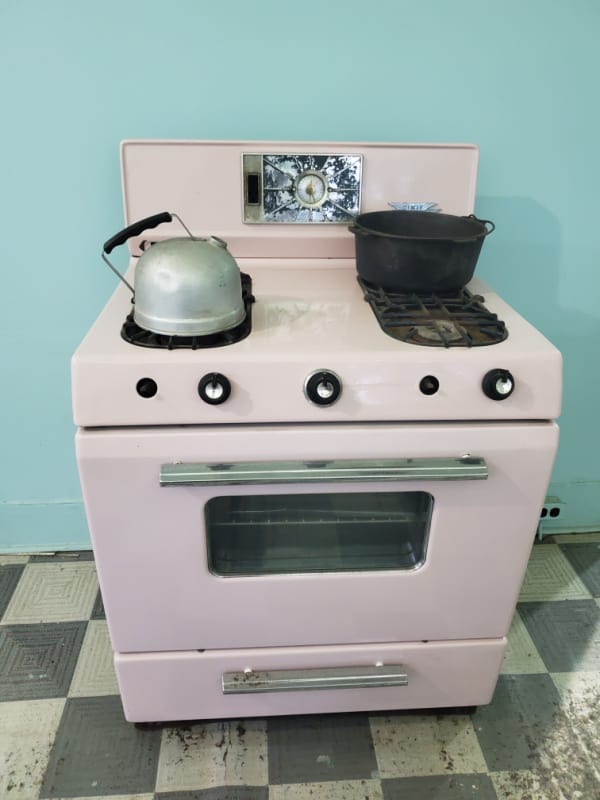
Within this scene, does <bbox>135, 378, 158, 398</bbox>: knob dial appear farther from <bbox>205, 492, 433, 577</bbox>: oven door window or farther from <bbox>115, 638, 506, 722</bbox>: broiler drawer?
<bbox>115, 638, 506, 722</bbox>: broiler drawer

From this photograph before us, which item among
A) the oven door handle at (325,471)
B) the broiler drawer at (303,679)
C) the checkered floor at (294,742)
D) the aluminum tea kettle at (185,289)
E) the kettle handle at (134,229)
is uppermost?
the kettle handle at (134,229)

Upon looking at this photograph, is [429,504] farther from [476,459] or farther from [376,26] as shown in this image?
[376,26]

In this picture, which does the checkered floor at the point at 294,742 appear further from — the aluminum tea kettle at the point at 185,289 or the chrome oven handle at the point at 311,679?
the aluminum tea kettle at the point at 185,289

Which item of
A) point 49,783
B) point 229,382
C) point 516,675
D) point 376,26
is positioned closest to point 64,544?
point 49,783

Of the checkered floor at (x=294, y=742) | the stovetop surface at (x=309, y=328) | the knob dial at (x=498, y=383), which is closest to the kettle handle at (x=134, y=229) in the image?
the stovetop surface at (x=309, y=328)

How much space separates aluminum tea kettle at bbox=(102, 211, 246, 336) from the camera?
0.84 m

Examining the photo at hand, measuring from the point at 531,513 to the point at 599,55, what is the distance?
36.4 inches

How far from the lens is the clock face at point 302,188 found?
1.15m

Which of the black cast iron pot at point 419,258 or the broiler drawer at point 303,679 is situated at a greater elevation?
the black cast iron pot at point 419,258

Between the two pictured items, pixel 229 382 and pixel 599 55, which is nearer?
pixel 229 382

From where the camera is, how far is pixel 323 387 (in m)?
0.83

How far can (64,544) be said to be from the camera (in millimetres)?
1594

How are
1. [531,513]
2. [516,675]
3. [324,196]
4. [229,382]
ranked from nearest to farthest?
[229,382] → [531,513] → [324,196] → [516,675]

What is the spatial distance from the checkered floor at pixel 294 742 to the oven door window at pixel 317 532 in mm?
408
